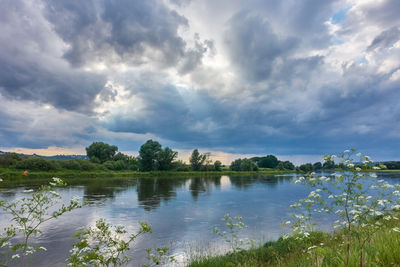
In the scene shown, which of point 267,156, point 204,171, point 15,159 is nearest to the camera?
point 15,159

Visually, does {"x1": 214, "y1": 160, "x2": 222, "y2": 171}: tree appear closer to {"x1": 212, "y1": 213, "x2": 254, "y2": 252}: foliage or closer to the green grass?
the green grass

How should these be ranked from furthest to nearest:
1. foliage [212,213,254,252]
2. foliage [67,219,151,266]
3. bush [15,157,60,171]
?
bush [15,157,60,171] < foliage [212,213,254,252] < foliage [67,219,151,266]

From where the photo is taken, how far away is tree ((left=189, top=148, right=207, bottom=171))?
335 feet

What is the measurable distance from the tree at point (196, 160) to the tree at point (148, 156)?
20.8 metres

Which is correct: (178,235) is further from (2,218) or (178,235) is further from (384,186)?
(2,218)

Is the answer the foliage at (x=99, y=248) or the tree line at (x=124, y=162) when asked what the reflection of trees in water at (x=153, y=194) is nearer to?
the foliage at (x=99, y=248)

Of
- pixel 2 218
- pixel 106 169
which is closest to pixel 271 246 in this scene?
pixel 2 218

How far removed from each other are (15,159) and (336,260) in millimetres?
71700

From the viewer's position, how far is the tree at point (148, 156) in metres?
84.1

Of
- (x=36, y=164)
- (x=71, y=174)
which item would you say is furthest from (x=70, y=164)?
(x=36, y=164)

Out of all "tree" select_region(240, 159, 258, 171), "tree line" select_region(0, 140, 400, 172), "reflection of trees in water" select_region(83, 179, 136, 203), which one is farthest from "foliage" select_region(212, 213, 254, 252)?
"tree" select_region(240, 159, 258, 171)

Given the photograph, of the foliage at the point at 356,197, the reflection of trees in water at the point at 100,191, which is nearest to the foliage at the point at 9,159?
the reflection of trees in water at the point at 100,191

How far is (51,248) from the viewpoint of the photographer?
39.3ft

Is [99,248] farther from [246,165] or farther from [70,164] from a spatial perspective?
[246,165]
